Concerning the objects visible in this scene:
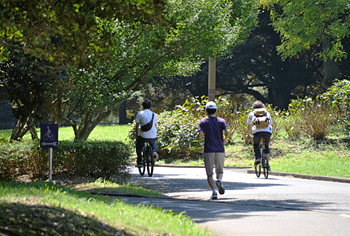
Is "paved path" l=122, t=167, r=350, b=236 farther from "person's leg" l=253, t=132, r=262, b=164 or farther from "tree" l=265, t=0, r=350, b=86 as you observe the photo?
"tree" l=265, t=0, r=350, b=86

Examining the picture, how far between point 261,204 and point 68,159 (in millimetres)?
5055

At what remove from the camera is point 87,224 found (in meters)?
6.30

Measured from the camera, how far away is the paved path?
8164mm

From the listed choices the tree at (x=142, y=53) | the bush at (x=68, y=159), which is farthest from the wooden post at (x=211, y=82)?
the bush at (x=68, y=159)

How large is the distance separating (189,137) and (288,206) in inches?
567

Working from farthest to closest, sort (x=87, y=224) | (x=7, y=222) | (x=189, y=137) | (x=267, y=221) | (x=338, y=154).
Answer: (x=189, y=137) < (x=338, y=154) < (x=267, y=221) < (x=87, y=224) < (x=7, y=222)

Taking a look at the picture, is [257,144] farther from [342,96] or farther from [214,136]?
[342,96]

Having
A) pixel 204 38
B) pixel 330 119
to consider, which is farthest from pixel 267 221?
pixel 330 119

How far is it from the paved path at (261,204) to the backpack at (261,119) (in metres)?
1.52

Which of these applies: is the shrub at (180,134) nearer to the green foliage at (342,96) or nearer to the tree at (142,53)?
the green foliage at (342,96)

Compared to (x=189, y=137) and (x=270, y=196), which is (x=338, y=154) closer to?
(x=189, y=137)

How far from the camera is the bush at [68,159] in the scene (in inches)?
523

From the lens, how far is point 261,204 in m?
10.8

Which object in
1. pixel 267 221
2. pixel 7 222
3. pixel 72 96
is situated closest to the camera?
pixel 7 222
